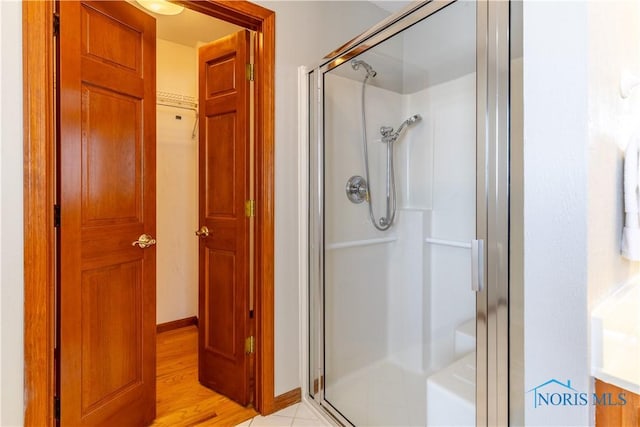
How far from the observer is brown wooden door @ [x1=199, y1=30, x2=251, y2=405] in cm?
196

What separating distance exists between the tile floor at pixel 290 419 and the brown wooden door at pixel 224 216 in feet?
0.57

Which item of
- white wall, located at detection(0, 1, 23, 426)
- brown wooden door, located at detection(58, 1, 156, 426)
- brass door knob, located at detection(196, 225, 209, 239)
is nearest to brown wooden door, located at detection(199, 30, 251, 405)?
brass door knob, located at detection(196, 225, 209, 239)

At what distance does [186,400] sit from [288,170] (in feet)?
4.78

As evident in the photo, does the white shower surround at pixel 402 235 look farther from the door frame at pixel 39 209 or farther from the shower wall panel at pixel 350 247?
the door frame at pixel 39 209

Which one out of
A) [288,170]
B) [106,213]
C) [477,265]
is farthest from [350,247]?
[106,213]

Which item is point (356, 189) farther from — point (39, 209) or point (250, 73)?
point (39, 209)

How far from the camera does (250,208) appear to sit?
1.93 m

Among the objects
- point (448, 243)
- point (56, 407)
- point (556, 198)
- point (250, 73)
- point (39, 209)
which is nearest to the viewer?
point (556, 198)

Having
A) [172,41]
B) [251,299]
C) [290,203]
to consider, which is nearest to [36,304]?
[251,299]

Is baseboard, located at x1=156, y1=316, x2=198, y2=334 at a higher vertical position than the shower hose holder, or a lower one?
lower

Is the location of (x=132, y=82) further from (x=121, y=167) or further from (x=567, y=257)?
(x=567, y=257)

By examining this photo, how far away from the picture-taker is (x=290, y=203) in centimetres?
197

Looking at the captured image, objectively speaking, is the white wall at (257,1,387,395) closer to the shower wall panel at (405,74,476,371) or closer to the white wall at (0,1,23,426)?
the shower wall panel at (405,74,476,371)

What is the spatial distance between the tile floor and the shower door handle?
1.17 m
